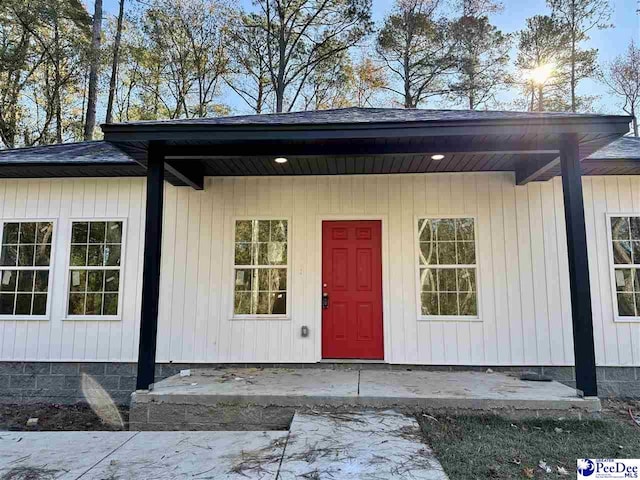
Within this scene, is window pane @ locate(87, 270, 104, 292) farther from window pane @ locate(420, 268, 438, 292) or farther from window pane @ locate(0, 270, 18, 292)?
window pane @ locate(420, 268, 438, 292)

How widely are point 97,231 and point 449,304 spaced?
4.86 m

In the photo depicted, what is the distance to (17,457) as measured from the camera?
328 cm

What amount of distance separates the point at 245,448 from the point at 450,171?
13.6 feet

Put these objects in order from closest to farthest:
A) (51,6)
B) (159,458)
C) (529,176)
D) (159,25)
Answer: (159,458) < (529,176) < (51,6) < (159,25)

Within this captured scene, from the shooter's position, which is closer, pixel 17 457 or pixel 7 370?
pixel 17 457

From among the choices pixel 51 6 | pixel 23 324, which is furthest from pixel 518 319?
pixel 51 6

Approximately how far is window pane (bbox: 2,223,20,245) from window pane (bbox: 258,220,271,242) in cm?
334

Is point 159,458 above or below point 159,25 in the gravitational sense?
below

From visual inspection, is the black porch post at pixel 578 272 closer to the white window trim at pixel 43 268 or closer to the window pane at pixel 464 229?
the window pane at pixel 464 229

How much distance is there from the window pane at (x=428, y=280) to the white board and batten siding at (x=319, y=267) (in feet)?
0.42

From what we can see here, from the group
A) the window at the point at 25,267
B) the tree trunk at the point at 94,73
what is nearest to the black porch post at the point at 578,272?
the window at the point at 25,267

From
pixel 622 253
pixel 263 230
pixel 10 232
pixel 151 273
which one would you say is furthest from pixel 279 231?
pixel 622 253

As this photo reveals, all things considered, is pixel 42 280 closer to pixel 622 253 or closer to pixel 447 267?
pixel 447 267

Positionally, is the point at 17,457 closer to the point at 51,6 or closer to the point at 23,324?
the point at 23,324
